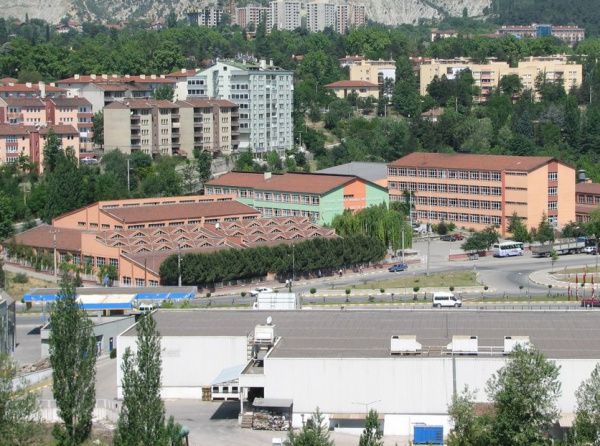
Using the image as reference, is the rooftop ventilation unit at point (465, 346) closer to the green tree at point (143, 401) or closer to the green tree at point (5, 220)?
the green tree at point (143, 401)

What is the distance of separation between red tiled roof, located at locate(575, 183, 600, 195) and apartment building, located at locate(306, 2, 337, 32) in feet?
228

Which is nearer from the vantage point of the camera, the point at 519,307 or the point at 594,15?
the point at 519,307

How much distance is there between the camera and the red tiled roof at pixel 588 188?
45406 millimetres

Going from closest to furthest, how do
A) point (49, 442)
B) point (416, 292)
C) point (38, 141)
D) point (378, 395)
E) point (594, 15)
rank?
point (49, 442), point (378, 395), point (416, 292), point (38, 141), point (594, 15)

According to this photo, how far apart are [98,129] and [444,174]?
45.9 feet

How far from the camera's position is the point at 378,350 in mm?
21625

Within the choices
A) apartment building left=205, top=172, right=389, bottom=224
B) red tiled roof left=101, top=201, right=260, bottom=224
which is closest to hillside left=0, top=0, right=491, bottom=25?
apartment building left=205, top=172, right=389, bottom=224

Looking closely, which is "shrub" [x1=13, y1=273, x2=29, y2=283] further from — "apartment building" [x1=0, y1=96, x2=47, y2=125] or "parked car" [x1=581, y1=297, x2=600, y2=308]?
"apartment building" [x1=0, y1=96, x2=47, y2=125]

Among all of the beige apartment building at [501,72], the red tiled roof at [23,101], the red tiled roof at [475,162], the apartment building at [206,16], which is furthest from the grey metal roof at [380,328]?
the apartment building at [206,16]

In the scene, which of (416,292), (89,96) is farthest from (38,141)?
(416,292)

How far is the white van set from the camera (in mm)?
30766

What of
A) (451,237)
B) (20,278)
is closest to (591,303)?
(451,237)

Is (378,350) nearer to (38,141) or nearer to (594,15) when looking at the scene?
(38,141)

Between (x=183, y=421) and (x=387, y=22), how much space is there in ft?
389
